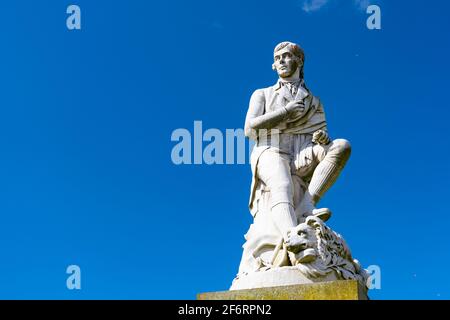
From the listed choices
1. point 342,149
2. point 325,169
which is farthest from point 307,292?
point 342,149

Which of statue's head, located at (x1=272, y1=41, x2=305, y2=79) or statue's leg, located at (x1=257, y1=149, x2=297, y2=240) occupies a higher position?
statue's head, located at (x1=272, y1=41, x2=305, y2=79)

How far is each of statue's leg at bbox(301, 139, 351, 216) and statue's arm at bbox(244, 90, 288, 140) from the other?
3.04 ft

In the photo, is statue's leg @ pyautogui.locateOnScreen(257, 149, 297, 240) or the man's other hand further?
the man's other hand

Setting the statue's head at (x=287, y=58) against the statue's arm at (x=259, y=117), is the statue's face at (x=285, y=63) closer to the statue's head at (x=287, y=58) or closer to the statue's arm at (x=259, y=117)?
the statue's head at (x=287, y=58)

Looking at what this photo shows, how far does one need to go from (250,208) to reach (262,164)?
87 centimetres

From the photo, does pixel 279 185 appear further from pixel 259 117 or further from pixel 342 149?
pixel 259 117

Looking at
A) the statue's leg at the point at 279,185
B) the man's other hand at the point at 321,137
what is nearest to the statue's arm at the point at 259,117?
the statue's leg at the point at 279,185

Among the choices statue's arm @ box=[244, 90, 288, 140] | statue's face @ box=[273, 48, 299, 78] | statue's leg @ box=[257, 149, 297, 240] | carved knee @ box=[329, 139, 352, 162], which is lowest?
statue's leg @ box=[257, 149, 297, 240]

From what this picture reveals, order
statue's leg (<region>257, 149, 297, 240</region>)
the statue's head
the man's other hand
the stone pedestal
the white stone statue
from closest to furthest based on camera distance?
the stone pedestal
the white stone statue
statue's leg (<region>257, 149, 297, 240</region>)
the man's other hand
the statue's head

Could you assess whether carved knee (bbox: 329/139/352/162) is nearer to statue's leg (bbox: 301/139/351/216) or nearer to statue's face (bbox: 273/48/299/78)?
statue's leg (bbox: 301/139/351/216)

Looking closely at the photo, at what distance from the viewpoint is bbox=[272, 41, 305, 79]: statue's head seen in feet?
37.6

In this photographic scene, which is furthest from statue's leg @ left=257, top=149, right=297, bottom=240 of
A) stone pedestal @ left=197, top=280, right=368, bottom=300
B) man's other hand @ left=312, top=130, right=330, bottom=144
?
stone pedestal @ left=197, top=280, right=368, bottom=300

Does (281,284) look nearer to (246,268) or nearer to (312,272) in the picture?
(312,272)
